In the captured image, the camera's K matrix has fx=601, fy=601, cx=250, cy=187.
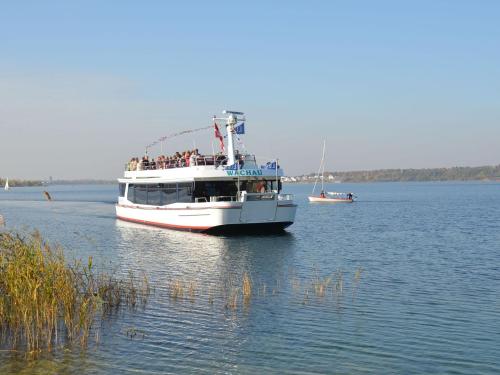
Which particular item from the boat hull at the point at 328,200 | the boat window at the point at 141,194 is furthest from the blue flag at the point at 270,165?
the boat hull at the point at 328,200

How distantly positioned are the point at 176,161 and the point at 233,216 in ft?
25.9

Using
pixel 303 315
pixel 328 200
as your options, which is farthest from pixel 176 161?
pixel 328 200

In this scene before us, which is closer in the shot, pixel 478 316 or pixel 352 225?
pixel 478 316

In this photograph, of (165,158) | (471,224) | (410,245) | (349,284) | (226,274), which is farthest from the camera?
(471,224)

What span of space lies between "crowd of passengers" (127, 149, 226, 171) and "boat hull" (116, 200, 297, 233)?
2.67 metres

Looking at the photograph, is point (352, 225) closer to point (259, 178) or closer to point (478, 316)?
point (259, 178)

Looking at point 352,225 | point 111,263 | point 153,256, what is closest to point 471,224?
point 352,225

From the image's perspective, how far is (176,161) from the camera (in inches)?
1539

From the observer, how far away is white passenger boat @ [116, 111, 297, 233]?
33.2 meters

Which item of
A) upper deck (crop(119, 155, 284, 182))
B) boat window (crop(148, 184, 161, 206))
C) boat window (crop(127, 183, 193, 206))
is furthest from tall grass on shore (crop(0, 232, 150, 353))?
boat window (crop(148, 184, 161, 206))

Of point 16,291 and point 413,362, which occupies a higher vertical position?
point 16,291

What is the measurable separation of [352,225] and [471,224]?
343 inches

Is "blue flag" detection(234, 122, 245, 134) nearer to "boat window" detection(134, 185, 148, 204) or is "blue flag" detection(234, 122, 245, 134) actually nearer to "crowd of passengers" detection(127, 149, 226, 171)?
"crowd of passengers" detection(127, 149, 226, 171)

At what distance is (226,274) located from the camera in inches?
840
